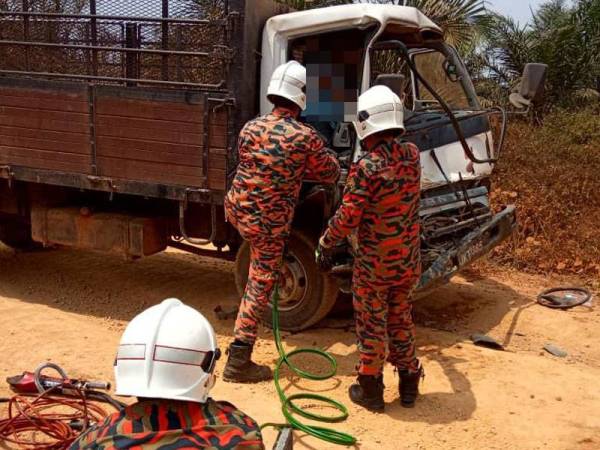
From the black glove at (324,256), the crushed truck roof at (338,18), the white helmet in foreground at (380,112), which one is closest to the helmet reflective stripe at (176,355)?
the white helmet in foreground at (380,112)

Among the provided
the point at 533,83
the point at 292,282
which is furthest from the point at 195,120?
the point at 533,83

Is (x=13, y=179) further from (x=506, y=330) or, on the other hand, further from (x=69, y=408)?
(x=506, y=330)

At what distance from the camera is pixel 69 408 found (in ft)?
13.7

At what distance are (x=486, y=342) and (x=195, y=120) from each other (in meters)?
2.72

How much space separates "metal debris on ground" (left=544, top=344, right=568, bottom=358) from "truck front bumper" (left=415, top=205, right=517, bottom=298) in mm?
854

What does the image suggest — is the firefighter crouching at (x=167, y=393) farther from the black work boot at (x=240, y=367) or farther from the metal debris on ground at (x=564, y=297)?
the metal debris on ground at (x=564, y=297)

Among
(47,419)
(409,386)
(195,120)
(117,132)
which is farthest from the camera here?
(117,132)

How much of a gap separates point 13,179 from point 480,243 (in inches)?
153

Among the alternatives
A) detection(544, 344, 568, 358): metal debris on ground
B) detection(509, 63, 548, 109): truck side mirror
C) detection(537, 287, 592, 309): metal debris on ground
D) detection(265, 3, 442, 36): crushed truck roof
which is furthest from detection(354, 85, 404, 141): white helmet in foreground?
detection(537, 287, 592, 309): metal debris on ground

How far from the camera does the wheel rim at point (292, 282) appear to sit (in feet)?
17.5

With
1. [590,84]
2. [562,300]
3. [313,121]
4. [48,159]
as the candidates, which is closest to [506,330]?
[562,300]

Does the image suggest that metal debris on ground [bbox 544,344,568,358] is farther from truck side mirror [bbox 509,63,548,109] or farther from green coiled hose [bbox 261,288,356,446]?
truck side mirror [bbox 509,63,548,109]

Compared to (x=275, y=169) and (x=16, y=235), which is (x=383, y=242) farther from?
(x=16, y=235)

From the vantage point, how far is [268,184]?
14.8ft
